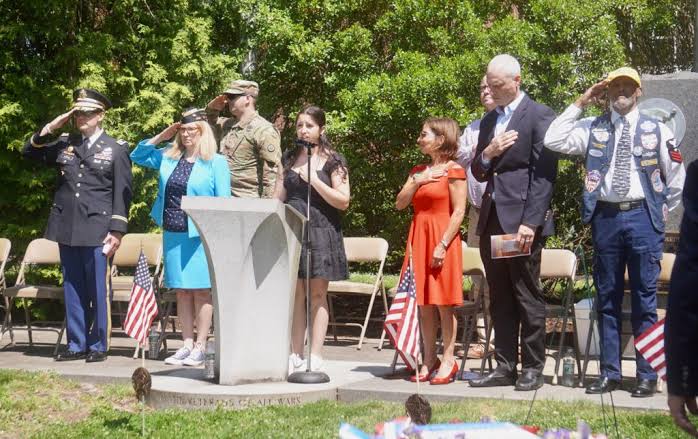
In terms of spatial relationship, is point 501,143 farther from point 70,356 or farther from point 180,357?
point 70,356

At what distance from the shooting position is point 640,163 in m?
7.71

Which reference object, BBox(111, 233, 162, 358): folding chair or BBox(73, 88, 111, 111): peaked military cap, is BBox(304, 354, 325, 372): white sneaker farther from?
BBox(73, 88, 111, 111): peaked military cap

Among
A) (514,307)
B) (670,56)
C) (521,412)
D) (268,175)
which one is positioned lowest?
(521,412)

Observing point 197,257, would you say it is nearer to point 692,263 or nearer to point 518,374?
point 518,374

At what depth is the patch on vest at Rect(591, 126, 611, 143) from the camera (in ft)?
25.7

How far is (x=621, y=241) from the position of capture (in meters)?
7.73

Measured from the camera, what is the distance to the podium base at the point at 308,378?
8.16m

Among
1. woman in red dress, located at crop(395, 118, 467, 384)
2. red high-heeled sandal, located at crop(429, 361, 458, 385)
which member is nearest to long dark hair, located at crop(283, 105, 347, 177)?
woman in red dress, located at crop(395, 118, 467, 384)

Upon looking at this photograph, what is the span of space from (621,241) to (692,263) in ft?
15.6

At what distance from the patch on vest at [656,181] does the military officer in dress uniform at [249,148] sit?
315 cm

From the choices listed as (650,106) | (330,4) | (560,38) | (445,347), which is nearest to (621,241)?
(445,347)

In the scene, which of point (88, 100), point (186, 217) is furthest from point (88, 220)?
point (186, 217)

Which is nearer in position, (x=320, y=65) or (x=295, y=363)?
(x=295, y=363)

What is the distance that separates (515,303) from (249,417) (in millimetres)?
2124
